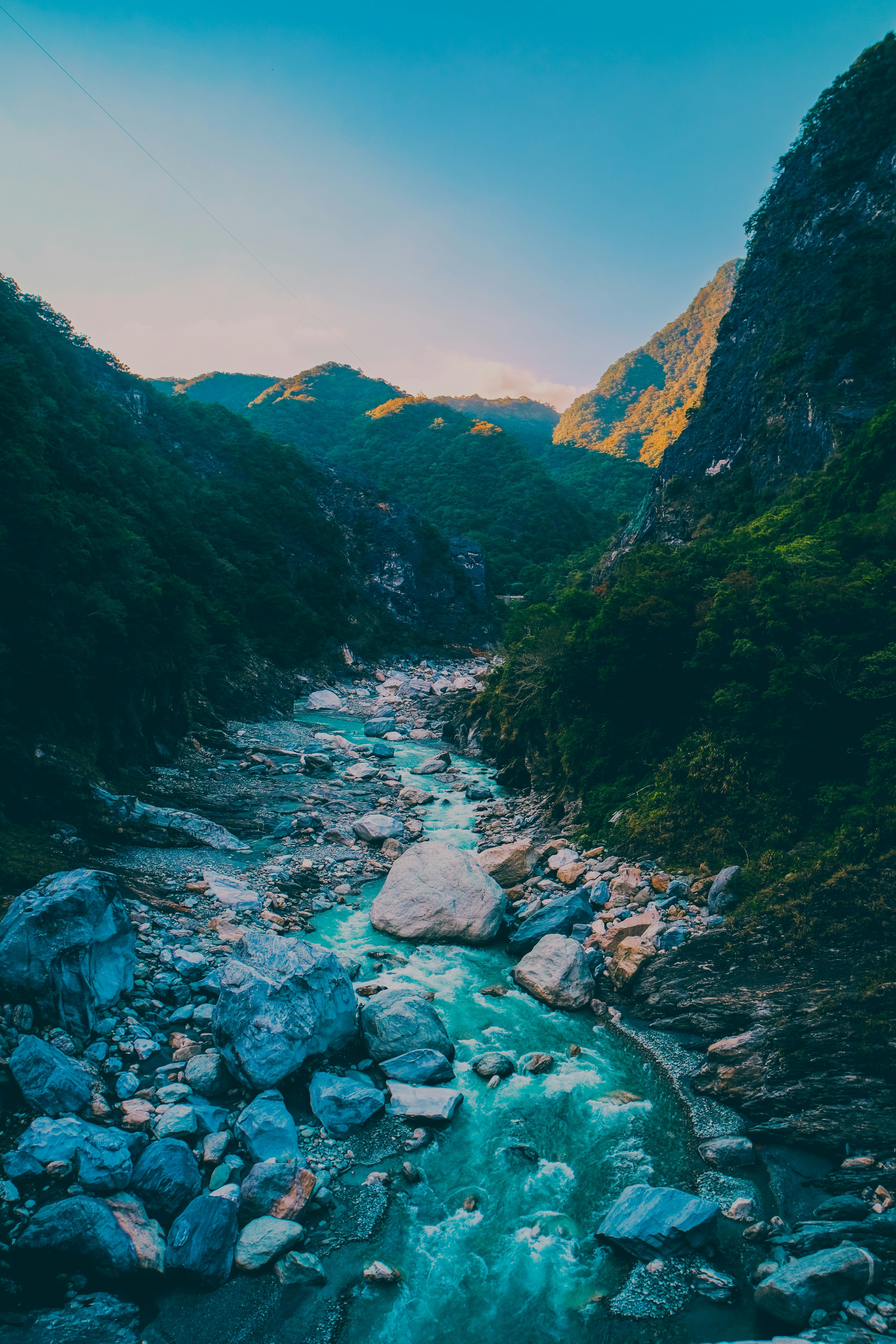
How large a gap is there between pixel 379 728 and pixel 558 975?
23017 mm

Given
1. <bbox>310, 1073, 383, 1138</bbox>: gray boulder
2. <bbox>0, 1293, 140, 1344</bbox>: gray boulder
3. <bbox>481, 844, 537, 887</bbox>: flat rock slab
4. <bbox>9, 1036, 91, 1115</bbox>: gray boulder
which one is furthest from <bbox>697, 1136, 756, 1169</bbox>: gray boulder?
<bbox>9, 1036, 91, 1115</bbox>: gray boulder

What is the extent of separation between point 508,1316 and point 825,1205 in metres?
3.76

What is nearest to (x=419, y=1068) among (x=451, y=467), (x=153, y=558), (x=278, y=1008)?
(x=278, y=1008)

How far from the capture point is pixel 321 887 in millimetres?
14477

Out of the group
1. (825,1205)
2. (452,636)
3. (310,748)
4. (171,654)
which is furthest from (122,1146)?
(452,636)

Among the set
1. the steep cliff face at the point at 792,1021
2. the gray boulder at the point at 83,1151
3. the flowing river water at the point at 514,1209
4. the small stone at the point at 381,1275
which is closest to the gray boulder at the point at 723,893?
the steep cliff face at the point at 792,1021

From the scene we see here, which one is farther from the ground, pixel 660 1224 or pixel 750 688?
pixel 750 688

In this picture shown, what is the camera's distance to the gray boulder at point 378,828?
17.3 metres

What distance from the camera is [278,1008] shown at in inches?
328

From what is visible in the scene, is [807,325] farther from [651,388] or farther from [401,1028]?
[651,388]

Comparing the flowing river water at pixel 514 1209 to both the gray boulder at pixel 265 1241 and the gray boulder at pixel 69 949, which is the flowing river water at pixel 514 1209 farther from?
the gray boulder at pixel 69 949

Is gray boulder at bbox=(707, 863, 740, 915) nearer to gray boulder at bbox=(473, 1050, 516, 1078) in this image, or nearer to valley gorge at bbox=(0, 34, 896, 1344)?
valley gorge at bbox=(0, 34, 896, 1344)

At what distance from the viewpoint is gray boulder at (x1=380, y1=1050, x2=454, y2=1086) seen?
857 centimetres

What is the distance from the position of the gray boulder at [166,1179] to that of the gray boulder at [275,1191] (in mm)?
542
